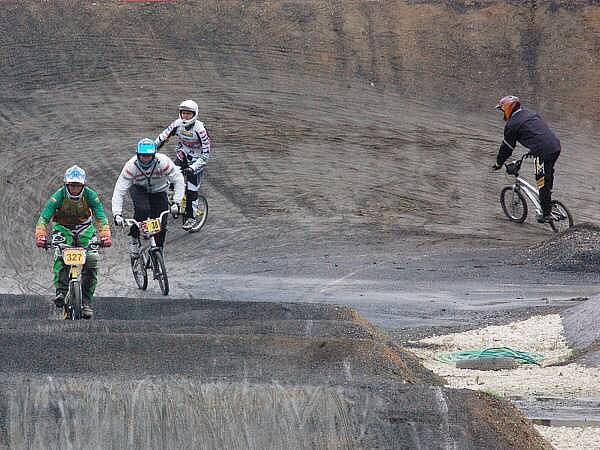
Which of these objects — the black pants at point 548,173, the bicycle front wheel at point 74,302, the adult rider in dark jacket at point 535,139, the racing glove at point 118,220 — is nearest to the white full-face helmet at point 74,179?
the bicycle front wheel at point 74,302

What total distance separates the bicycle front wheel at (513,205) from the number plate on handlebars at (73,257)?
10449 millimetres

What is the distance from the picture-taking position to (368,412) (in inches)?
312

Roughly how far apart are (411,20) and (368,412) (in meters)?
25.6

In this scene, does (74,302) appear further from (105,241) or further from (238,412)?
(238,412)

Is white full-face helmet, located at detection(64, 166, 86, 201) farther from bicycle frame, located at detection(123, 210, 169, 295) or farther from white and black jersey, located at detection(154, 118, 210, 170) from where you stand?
white and black jersey, located at detection(154, 118, 210, 170)

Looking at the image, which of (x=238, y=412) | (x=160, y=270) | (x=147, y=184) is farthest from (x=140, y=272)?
(x=238, y=412)

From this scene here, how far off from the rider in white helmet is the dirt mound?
569 cm

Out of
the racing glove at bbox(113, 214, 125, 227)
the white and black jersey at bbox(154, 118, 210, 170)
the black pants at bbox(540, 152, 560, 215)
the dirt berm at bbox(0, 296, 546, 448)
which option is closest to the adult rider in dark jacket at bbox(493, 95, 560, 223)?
the black pants at bbox(540, 152, 560, 215)

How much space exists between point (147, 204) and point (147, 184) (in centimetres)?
33

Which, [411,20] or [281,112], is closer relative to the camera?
[281,112]

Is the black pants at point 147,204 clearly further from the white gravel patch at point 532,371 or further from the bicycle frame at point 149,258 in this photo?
the white gravel patch at point 532,371

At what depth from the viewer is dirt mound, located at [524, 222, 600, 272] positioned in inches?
733

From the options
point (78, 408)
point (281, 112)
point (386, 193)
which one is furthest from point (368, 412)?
point (281, 112)

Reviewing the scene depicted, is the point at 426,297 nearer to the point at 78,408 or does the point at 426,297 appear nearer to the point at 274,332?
the point at 274,332
